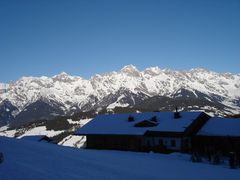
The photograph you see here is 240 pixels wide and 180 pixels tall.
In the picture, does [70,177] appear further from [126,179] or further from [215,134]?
[215,134]

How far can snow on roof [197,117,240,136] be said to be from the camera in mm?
56403

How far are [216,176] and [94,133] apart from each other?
41.5 meters

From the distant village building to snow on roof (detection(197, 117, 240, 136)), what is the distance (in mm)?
1647

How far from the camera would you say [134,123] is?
223 feet

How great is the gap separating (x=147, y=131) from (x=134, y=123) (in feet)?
19.4

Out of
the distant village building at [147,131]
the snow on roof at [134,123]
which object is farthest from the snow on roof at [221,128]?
the snow on roof at [134,123]

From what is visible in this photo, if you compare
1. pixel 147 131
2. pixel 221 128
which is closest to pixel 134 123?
pixel 147 131

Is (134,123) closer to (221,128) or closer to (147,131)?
(147,131)

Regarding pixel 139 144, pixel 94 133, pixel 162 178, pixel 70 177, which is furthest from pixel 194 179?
pixel 94 133

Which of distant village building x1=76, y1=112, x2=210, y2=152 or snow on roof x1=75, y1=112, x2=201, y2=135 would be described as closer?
distant village building x1=76, y1=112, x2=210, y2=152

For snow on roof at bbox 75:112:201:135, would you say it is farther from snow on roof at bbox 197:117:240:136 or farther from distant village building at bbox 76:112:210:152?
snow on roof at bbox 197:117:240:136

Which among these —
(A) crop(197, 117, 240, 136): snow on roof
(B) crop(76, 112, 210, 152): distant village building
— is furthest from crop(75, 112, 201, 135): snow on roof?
(A) crop(197, 117, 240, 136): snow on roof

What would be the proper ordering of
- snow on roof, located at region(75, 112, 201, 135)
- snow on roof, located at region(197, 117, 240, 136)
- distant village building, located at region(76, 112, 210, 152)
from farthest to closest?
snow on roof, located at region(75, 112, 201, 135), distant village building, located at region(76, 112, 210, 152), snow on roof, located at region(197, 117, 240, 136)

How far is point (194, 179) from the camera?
26.5m
